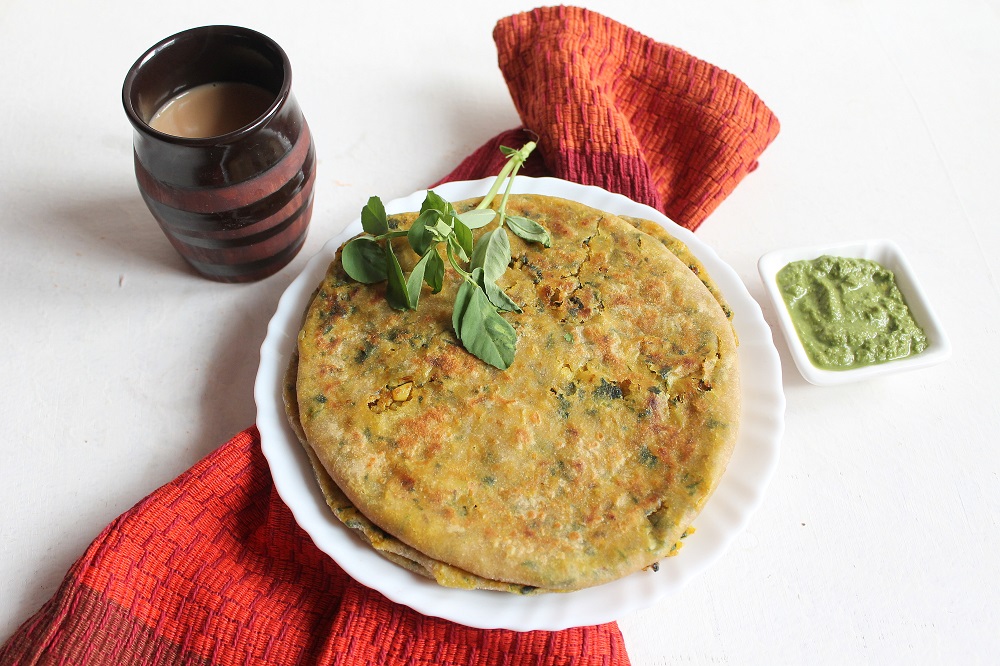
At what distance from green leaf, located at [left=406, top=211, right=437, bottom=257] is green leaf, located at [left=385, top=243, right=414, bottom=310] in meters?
0.07

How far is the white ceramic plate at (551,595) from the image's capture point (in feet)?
6.81

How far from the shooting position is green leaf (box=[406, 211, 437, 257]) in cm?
229

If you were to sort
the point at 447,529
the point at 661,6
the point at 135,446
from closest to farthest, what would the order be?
the point at 447,529 < the point at 135,446 < the point at 661,6

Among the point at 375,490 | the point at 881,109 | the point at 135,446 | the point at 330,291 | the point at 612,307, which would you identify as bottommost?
the point at 135,446

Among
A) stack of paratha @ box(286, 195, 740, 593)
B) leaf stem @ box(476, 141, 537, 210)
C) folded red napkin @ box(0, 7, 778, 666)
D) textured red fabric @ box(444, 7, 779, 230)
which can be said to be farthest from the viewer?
textured red fabric @ box(444, 7, 779, 230)

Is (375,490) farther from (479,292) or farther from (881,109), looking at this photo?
(881,109)

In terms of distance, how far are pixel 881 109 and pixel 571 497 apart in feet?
8.04

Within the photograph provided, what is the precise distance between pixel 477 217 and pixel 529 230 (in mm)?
169

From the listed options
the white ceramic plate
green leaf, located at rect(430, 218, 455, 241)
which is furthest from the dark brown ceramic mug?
green leaf, located at rect(430, 218, 455, 241)

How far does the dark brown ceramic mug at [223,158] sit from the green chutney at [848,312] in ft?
5.52

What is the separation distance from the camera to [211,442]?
2.61m

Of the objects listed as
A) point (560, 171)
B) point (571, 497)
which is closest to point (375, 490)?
point (571, 497)

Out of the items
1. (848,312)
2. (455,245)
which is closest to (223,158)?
(455,245)

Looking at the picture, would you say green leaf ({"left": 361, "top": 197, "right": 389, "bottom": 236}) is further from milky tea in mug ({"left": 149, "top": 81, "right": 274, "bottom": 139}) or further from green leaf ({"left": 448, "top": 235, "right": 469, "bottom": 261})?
milky tea in mug ({"left": 149, "top": 81, "right": 274, "bottom": 139})
